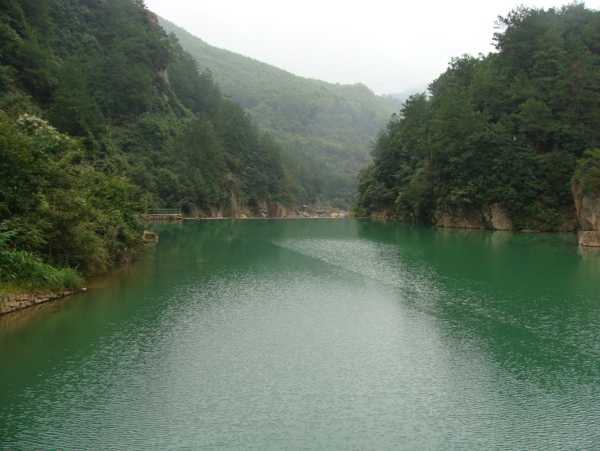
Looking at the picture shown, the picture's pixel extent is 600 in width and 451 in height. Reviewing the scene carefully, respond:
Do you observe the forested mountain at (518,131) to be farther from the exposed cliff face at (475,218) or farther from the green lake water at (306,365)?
Answer: the green lake water at (306,365)

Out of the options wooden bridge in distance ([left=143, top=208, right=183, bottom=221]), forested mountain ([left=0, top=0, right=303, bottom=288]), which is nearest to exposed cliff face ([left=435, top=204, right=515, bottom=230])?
forested mountain ([left=0, top=0, right=303, bottom=288])

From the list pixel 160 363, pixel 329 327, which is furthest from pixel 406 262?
pixel 160 363

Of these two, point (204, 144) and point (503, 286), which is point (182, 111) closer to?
point (204, 144)

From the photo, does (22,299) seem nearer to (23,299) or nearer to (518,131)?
(23,299)

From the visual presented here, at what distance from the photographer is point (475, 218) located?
177 ft

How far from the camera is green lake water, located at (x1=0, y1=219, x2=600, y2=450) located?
779 centimetres

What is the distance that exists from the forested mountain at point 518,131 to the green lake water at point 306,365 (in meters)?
30.4

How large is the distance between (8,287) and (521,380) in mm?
13330

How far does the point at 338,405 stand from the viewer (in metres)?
8.73

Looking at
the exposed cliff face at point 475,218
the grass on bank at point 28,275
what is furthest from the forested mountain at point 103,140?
the exposed cliff face at point 475,218

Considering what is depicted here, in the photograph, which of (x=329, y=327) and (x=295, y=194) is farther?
(x=295, y=194)

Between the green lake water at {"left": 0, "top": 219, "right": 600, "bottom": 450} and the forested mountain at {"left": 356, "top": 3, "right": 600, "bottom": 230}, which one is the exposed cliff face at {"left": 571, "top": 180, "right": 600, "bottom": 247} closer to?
the forested mountain at {"left": 356, "top": 3, "right": 600, "bottom": 230}

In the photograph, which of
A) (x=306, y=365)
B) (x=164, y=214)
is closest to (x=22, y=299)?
(x=306, y=365)

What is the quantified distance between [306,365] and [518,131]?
1914 inches
